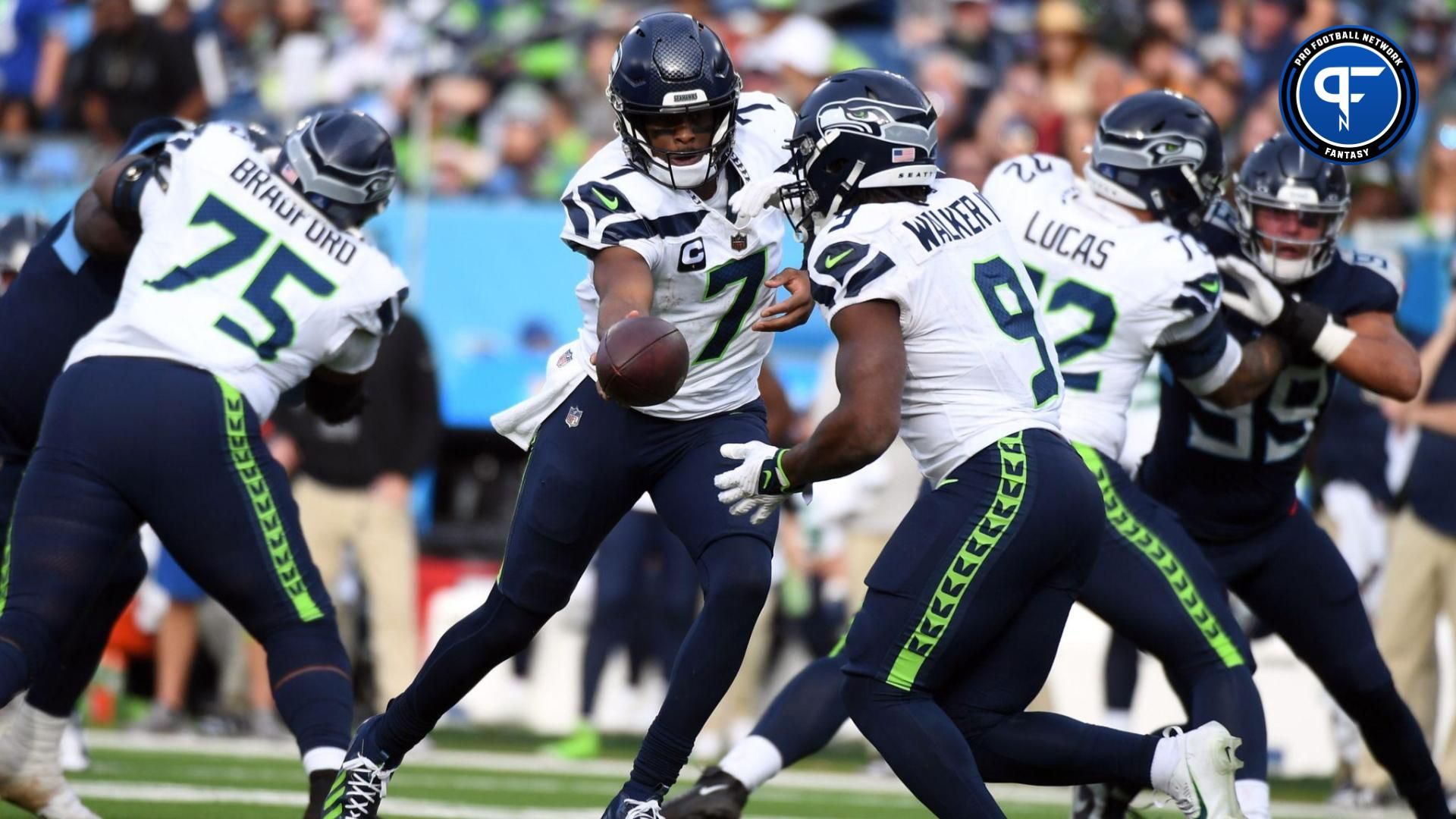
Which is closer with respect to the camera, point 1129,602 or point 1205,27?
point 1129,602

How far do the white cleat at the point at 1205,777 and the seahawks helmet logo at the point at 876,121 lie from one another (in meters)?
1.44

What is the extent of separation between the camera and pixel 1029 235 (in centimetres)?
542

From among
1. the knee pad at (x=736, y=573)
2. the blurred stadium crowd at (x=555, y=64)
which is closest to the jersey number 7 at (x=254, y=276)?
the knee pad at (x=736, y=573)

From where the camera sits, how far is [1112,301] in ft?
17.1

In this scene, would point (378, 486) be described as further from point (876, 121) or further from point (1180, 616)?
point (876, 121)

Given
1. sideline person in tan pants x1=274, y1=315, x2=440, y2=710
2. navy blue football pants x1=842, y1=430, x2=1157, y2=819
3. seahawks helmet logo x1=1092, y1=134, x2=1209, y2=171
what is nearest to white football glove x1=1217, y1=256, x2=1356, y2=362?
seahawks helmet logo x1=1092, y1=134, x2=1209, y2=171

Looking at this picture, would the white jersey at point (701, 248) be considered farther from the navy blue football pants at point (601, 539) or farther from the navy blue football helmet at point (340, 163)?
the navy blue football helmet at point (340, 163)

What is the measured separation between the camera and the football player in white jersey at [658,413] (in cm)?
457

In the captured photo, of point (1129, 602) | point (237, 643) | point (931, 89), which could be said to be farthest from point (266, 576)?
point (931, 89)

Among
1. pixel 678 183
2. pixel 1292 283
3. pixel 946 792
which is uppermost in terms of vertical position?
pixel 678 183

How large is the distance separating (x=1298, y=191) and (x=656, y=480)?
6.62 feet

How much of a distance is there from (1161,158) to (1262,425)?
0.85m

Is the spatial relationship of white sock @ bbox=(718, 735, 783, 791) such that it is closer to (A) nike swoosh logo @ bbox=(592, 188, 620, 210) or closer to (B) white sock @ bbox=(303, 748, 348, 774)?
(B) white sock @ bbox=(303, 748, 348, 774)

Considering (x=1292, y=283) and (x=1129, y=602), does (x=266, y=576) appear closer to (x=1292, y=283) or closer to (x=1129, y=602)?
(x=1129, y=602)
